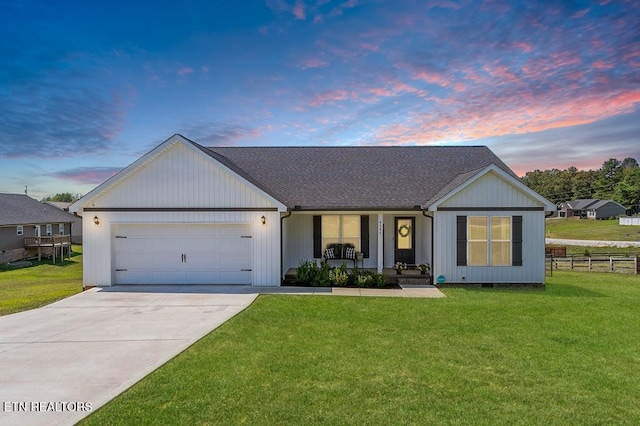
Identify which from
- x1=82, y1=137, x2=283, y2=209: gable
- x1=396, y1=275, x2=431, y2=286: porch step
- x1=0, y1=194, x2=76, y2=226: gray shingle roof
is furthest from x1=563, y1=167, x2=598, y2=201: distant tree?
x1=0, y1=194, x2=76, y2=226: gray shingle roof

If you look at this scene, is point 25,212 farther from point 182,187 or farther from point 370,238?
point 370,238

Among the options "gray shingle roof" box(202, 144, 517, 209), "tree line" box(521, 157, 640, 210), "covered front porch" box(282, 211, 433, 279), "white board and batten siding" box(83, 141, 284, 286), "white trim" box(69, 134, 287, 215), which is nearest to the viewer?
"white trim" box(69, 134, 287, 215)

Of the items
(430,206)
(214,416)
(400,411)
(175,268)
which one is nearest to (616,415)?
(400,411)

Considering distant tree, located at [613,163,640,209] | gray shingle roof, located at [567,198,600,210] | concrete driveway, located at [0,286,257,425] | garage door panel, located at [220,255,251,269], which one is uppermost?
distant tree, located at [613,163,640,209]

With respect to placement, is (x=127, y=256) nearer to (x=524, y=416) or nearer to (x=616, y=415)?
(x=524, y=416)

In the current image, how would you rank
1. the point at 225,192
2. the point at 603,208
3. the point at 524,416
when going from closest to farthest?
the point at 524,416, the point at 225,192, the point at 603,208

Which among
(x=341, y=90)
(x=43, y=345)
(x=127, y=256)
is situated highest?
(x=341, y=90)

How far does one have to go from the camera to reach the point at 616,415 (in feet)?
13.7

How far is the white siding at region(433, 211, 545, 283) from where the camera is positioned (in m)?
12.3

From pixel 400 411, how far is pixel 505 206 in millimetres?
10007

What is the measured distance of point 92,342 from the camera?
270 inches

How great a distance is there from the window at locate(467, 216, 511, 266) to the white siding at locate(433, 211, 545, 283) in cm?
22

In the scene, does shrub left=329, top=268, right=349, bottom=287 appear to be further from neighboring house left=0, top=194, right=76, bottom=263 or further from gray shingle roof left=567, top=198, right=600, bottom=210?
gray shingle roof left=567, top=198, right=600, bottom=210

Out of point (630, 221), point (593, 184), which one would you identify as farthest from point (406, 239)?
point (593, 184)
